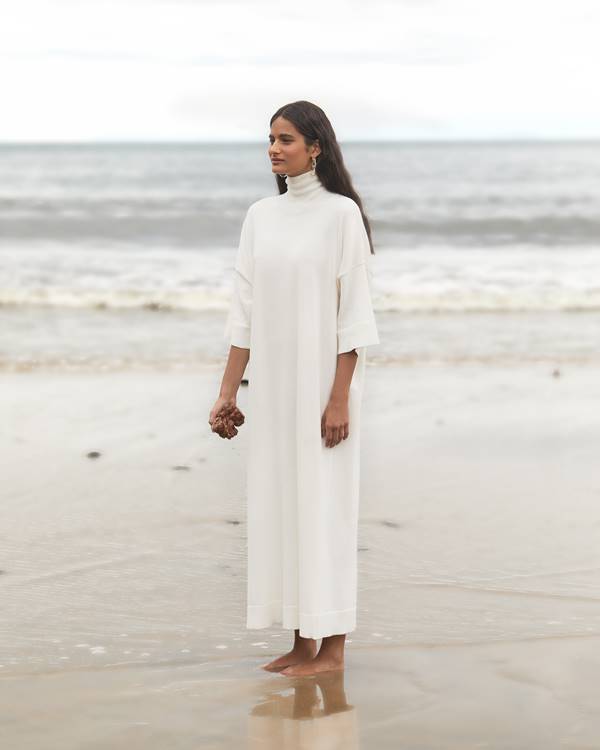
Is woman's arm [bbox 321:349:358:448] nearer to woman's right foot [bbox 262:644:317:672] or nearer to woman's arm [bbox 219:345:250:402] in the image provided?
woman's arm [bbox 219:345:250:402]

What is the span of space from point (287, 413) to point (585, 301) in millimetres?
12101

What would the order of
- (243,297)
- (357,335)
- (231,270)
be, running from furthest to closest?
(231,270) < (243,297) < (357,335)

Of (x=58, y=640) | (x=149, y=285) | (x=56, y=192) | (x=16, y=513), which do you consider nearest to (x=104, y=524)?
(x=16, y=513)

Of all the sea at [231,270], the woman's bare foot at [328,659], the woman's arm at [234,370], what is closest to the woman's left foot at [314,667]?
the woman's bare foot at [328,659]

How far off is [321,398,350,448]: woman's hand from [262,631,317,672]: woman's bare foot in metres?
0.68

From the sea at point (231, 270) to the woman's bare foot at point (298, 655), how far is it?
20.0 ft

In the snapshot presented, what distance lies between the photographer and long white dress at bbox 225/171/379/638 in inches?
141

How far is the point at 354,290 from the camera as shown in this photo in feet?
11.8

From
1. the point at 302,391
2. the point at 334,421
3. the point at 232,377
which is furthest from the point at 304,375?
the point at 232,377

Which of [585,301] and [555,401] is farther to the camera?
[585,301]

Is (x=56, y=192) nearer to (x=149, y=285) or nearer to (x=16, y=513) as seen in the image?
(x=149, y=285)

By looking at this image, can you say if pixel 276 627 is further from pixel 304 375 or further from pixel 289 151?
pixel 289 151

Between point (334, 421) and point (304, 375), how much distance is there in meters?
0.17

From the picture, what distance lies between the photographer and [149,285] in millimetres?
17719
